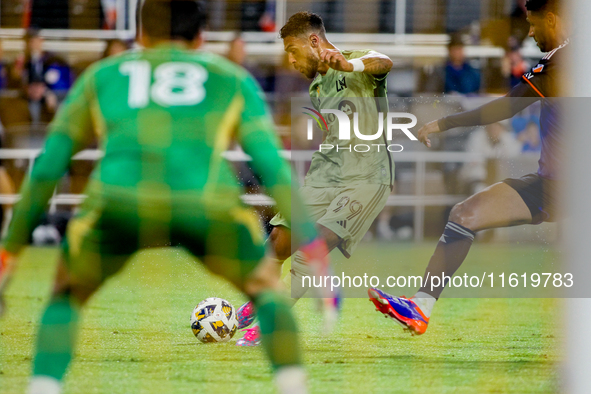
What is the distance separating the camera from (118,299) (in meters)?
6.24

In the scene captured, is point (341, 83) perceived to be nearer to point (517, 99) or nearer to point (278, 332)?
point (517, 99)

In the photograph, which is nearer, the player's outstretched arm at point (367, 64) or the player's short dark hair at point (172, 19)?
the player's short dark hair at point (172, 19)

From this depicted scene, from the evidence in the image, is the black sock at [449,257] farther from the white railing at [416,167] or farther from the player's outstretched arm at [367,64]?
the white railing at [416,167]

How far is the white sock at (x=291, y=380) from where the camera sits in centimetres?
233

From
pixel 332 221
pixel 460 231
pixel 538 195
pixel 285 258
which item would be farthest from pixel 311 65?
pixel 538 195

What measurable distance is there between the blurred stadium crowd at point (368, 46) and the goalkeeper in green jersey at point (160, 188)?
6941 millimetres

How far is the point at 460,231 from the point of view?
4.52 meters

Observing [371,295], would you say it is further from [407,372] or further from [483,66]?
[483,66]

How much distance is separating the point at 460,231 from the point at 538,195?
0.46 metres

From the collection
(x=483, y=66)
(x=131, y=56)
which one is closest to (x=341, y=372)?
(x=131, y=56)

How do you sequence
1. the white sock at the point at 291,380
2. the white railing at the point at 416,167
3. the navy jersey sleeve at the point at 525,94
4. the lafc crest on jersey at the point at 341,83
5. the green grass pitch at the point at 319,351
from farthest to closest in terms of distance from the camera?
1. the white railing at the point at 416,167
2. the lafc crest on jersey at the point at 341,83
3. the navy jersey sleeve at the point at 525,94
4. the green grass pitch at the point at 319,351
5. the white sock at the point at 291,380

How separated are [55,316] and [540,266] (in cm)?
730

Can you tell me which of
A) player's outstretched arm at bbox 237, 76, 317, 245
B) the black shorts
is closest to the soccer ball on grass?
the black shorts

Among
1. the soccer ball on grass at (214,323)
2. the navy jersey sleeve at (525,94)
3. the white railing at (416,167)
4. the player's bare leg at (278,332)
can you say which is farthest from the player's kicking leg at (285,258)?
the white railing at (416,167)
